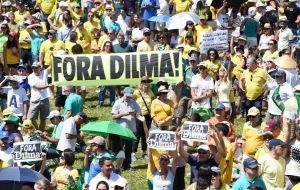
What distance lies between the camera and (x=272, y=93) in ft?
64.6

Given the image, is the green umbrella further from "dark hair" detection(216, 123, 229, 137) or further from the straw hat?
the straw hat

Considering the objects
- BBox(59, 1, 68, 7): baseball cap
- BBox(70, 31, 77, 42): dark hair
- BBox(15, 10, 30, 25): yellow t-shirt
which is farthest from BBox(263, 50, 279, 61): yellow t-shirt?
BBox(15, 10, 30, 25): yellow t-shirt

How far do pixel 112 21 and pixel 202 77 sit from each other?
6.60 metres

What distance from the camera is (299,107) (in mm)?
17797

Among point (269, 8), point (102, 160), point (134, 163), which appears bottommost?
point (134, 163)

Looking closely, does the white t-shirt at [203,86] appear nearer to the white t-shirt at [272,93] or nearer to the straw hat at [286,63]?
the white t-shirt at [272,93]

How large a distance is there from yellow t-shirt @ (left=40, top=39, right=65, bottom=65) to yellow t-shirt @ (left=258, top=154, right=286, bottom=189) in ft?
31.2

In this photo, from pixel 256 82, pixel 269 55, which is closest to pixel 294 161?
pixel 256 82

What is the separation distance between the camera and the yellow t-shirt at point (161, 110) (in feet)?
62.0

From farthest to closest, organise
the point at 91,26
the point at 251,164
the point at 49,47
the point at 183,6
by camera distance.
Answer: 1. the point at 183,6
2. the point at 91,26
3. the point at 49,47
4. the point at 251,164

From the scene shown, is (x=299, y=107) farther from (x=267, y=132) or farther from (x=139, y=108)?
(x=139, y=108)

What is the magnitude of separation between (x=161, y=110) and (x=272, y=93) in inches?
87.4

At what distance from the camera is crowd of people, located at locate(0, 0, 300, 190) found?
15.2 m

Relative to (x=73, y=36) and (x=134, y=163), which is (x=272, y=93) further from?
(x=73, y=36)
